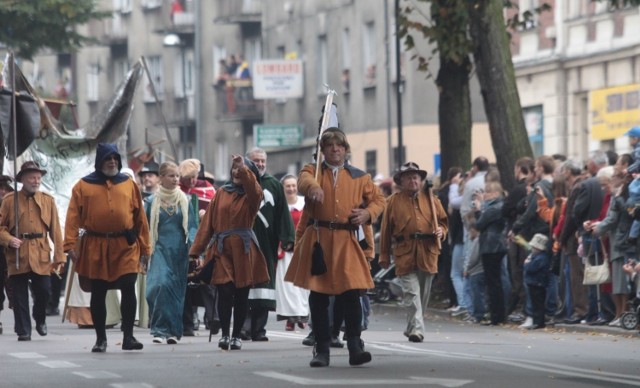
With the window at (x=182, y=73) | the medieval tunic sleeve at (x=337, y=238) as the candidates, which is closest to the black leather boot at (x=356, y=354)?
the medieval tunic sleeve at (x=337, y=238)

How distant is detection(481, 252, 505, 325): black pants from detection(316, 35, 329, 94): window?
35.0 metres

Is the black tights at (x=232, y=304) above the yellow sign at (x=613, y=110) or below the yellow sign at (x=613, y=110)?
below

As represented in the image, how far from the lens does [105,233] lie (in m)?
16.9

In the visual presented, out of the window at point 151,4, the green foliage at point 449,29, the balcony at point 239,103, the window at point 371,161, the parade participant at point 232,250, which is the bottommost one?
the parade participant at point 232,250

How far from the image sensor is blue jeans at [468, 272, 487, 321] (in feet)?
75.2

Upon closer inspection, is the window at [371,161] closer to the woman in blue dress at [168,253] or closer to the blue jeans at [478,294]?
the blue jeans at [478,294]

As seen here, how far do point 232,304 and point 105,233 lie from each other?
4.41 ft

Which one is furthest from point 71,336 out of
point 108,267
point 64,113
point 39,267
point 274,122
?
point 274,122

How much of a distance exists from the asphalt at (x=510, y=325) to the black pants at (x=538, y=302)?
0.14 m

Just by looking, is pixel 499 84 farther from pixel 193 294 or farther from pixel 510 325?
pixel 193 294

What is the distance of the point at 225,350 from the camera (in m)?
17.0

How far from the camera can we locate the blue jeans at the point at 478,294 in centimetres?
2291

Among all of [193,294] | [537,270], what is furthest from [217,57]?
[193,294]

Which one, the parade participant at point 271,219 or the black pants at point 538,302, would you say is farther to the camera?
the black pants at point 538,302
